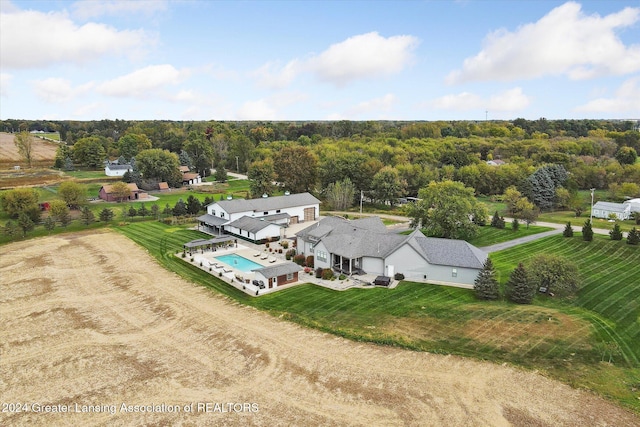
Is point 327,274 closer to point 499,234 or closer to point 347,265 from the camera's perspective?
point 347,265

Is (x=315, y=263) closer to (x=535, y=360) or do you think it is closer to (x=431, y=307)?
(x=431, y=307)

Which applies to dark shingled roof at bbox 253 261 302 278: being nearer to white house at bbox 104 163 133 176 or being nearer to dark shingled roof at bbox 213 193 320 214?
dark shingled roof at bbox 213 193 320 214

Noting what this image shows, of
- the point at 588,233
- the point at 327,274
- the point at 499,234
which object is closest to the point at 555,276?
the point at 588,233

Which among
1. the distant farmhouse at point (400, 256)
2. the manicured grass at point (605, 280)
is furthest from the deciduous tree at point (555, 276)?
the distant farmhouse at point (400, 256)

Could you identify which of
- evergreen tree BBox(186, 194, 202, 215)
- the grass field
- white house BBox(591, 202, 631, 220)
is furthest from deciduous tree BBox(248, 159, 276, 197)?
white house BBox(591, 202, 631, 220)

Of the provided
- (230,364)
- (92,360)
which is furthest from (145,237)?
(230,364)

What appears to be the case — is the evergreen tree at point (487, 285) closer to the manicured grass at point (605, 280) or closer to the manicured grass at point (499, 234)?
the manicured grass at point (605, 280)
